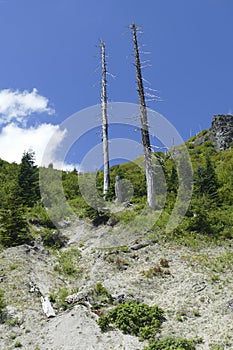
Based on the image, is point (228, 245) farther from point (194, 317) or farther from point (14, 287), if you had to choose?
point (14, 287)

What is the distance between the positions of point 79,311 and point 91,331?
1.07 meters

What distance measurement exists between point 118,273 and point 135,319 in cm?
429

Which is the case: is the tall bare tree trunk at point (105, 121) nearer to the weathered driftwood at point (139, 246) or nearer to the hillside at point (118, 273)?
the hillside at point (118, 273)

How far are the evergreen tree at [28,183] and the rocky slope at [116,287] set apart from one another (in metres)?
7.70

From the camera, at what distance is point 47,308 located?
12.5 meters

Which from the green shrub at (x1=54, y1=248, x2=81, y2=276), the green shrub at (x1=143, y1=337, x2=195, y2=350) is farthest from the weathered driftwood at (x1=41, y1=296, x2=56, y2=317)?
the green shrub at (x1=143, y1=337, x2=195, y2=350)

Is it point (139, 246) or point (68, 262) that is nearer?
point (68, 262)

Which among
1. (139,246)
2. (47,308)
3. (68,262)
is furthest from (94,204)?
(47,308)

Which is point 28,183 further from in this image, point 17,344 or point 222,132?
point 222,132

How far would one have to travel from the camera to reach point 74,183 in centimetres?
3275

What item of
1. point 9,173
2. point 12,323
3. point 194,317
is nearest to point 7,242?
point 12,323

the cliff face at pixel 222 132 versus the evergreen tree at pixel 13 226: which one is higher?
the cliff face at pixel 222 132

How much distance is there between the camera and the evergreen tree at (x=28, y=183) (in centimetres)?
2692

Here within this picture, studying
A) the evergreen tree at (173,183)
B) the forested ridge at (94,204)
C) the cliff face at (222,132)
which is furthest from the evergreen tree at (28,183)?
the cliff face at (222,132)
